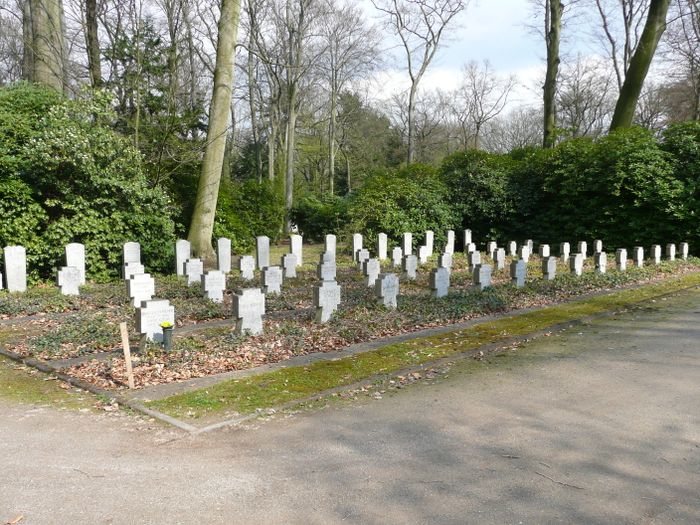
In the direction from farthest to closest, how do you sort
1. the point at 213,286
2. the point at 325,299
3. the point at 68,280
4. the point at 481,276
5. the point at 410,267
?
1. the point at 410,267
2. the point at 481,276
3. the point at 68,280
4. the point at 213,286
5. the point at 325,299

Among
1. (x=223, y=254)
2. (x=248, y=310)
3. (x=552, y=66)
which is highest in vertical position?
(x=552, y=66)

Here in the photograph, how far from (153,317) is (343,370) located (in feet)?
7.92

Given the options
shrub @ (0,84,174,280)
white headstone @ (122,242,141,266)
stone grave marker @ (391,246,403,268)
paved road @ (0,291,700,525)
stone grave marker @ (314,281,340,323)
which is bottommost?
paved road @ (0,291,700,525)

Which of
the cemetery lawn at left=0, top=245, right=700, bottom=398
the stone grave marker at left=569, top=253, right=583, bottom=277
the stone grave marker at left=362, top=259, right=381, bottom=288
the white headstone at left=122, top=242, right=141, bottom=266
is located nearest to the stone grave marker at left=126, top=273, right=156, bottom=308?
the cemetery lawn at left=0, top=245, right=700, bottom=398

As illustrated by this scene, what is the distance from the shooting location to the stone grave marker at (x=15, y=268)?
12.0 meters

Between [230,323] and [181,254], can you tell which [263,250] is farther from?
[230,323]

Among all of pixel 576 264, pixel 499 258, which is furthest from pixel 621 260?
pixel 499 258

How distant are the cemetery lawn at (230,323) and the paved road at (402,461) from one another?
3.21 ft

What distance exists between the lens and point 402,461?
4453 millimetres

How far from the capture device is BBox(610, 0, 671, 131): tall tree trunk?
880 inches

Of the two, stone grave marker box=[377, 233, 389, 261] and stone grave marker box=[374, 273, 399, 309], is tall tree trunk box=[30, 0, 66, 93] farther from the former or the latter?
stone grave marker box=[374, 273, 399, 309]

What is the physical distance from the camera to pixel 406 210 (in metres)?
20.2

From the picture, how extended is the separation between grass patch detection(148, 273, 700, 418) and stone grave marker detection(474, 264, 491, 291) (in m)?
1.78

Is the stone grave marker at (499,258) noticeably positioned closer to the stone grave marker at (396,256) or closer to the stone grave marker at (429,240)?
the stone grave marker at (396,256)
